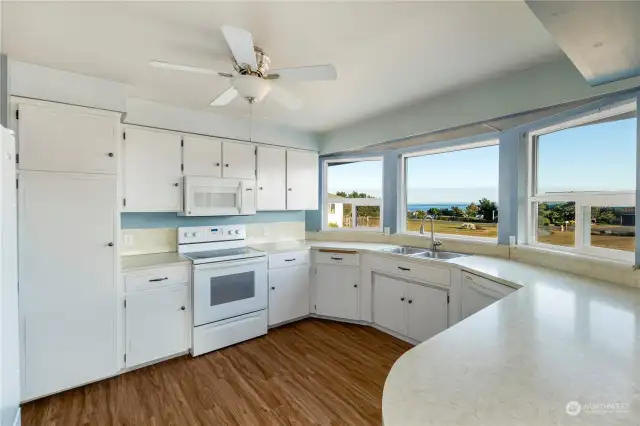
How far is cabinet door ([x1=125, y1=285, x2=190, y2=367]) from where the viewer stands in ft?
7.88

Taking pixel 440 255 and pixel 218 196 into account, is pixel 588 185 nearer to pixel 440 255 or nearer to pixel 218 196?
pixel 440 255

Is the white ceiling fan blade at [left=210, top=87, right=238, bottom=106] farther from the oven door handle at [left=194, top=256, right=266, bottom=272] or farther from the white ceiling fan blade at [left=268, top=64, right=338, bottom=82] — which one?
the oven door handle at [left=194, top=256, right=266, bottom=272]

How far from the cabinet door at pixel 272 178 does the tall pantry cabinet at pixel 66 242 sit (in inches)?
59.0

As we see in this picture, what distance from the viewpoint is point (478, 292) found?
7.29 ft

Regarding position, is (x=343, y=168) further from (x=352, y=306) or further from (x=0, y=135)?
(x=0, y=135)

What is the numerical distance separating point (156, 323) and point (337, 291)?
184cm

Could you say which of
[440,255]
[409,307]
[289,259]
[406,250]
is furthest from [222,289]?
[440,255]

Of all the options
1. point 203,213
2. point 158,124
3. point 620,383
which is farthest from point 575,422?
point 158,124

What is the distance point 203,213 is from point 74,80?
57.1 inches

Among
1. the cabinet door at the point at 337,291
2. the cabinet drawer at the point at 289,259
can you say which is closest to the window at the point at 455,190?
the cabinet door at the point at 337,291

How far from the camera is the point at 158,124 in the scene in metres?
2.88

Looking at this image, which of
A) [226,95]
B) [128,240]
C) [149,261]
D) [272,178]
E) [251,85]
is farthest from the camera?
[272,178]

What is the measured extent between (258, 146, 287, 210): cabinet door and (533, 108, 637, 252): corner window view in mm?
2617

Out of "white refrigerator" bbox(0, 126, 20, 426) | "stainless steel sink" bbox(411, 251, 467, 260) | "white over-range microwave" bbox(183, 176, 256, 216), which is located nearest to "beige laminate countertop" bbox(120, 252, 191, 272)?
"white over-range microwave" bbox(183, 176, 256, 216)
